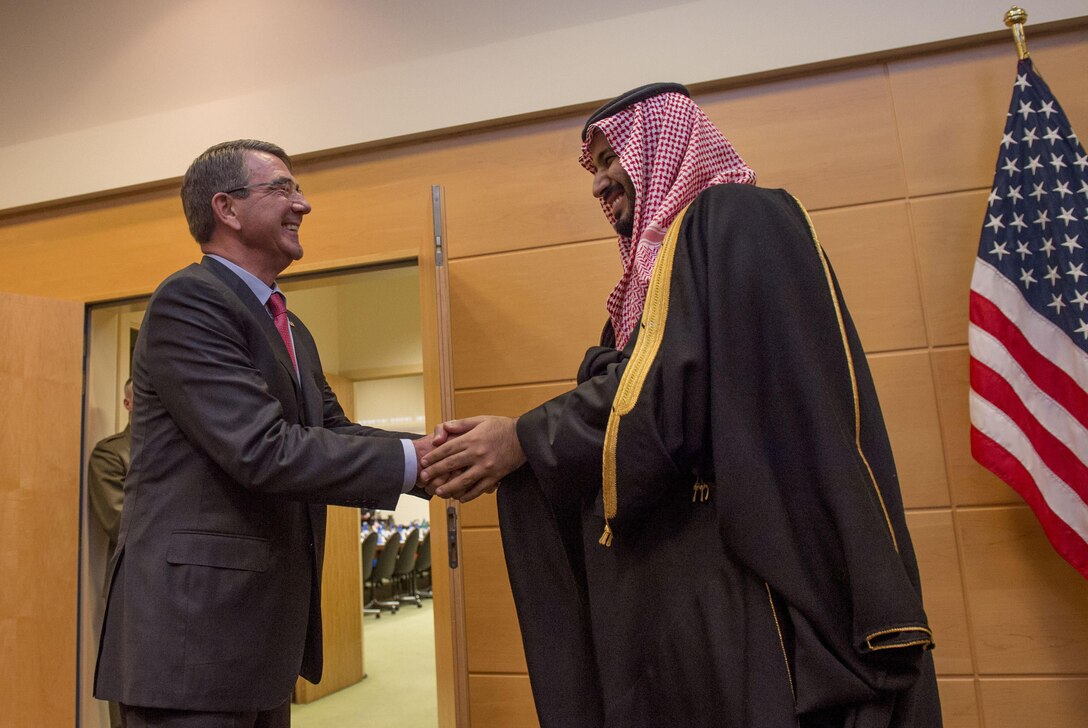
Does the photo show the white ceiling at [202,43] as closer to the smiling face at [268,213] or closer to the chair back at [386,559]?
the smiling face at [268,213]

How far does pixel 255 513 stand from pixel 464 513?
4.65ft

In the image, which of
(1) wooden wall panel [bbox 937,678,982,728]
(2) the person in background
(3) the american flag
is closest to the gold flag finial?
(3) the american flag

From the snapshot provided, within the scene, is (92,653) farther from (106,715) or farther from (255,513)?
(255,513)

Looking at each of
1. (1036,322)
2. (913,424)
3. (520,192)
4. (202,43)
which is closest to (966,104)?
(1036,322)

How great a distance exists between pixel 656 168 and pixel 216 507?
3.60ft

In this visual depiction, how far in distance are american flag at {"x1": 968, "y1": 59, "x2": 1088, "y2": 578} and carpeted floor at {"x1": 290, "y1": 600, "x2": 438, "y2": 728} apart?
301cm

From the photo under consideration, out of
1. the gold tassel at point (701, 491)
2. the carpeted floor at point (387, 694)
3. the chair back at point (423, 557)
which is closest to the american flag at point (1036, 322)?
the gold tassel at point (701, 491)

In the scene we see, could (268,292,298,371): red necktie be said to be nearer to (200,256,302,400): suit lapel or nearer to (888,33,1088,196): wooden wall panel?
(200,256,302,400): suit lapel

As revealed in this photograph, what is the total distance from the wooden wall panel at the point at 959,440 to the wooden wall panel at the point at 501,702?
1635mm

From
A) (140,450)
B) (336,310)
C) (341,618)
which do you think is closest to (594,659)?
(140,450)

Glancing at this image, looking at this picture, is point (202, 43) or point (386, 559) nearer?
point (202, 43)

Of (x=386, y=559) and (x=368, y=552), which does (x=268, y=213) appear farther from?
(x=386, y=559)

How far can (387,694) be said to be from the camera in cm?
480

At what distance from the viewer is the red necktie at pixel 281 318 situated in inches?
72.4
